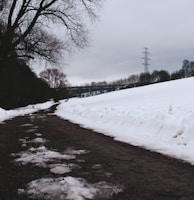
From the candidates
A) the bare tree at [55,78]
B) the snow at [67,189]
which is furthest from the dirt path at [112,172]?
the bare tree at [55,78]

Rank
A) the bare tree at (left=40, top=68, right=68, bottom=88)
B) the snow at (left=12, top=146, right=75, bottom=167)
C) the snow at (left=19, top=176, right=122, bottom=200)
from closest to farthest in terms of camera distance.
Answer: the snow at (left=19, top=176, right=122, bottom=200) < the snow at (left=12, top=146, right=75, bottom=167) < the bare tree at (left=40, top=68, right=68, bottom=88)

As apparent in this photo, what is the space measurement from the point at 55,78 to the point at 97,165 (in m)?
132

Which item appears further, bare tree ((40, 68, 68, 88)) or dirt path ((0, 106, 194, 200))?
bare tree ((40, 68, 68, 88))

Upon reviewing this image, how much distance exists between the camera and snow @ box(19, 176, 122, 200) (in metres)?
4.64

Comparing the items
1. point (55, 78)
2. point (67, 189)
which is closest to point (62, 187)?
point (67, 189)

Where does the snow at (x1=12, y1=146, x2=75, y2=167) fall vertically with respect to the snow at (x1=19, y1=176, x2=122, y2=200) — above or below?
below

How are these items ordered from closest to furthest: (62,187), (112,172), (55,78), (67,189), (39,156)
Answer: (67,189) → (62,187) → (112,172) → (39,156) → (55,78)

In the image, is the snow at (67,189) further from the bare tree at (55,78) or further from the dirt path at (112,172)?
the bare tree at (55,78)

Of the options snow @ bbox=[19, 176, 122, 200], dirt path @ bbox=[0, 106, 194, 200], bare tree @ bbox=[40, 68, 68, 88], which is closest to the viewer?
snow @ bbox=[19, 176, 122, 200]

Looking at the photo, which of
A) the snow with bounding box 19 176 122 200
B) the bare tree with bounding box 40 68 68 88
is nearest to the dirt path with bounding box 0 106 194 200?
the snow with bounding box 19 176 122 200

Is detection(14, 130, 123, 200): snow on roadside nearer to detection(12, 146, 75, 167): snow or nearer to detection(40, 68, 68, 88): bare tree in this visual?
detection(12, 146, 75, 167): snow

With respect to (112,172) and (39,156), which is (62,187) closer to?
(112,172)

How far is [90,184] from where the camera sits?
5199 millimetres

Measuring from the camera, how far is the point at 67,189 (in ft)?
16.1
